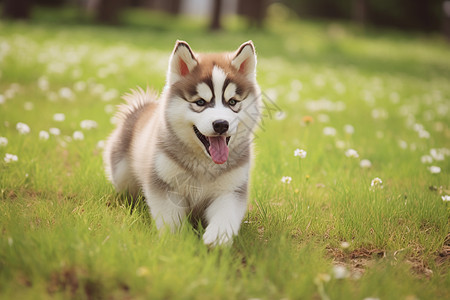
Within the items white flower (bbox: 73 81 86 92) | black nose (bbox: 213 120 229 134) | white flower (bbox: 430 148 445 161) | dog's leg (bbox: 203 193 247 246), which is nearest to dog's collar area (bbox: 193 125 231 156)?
black nose (bbox: 213 120 229 134)

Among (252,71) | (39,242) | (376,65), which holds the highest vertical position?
(252,71)

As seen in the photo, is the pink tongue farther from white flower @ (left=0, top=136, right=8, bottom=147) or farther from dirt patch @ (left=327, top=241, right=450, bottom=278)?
white flower @ (left=0, top=136, right=8, bottom=147)

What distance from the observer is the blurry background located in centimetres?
1720

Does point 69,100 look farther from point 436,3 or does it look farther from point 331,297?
point 436,3

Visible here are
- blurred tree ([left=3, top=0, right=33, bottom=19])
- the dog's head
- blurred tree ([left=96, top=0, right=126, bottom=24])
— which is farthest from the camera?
blurred tree ([left=96, top=0, right=126, bottom=24])

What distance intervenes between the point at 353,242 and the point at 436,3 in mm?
30486

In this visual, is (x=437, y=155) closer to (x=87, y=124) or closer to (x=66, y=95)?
(x=87, y=124)

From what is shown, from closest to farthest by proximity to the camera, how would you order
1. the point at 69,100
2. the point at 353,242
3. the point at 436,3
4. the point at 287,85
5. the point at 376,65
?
the point at 353,242 < the point at 69,100 < the point at 287,85 < the point at 376,65 < the point at 436,3

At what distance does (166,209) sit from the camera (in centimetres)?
254

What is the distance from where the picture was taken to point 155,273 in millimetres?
1940

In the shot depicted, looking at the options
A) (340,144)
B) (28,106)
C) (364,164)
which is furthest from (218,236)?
(28,106)

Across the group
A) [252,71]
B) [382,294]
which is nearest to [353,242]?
[382,294]

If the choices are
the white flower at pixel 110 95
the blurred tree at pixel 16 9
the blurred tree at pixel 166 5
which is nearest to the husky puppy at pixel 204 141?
the white flower at pixel 110 95

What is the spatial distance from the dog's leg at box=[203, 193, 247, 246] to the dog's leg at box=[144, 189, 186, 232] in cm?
18
